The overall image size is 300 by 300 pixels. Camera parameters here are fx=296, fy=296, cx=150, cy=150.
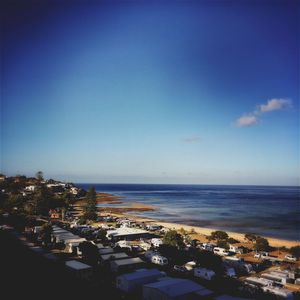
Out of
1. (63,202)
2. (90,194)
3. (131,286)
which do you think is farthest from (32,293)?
(63,202)

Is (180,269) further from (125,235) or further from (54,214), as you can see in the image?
(54,214)

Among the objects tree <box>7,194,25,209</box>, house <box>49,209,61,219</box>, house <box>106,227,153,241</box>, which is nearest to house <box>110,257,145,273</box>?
house <box>106,227,153,241</box>

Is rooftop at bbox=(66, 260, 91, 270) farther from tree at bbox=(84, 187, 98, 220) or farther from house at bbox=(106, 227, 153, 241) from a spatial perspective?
tree at bbox=(84, 187, 98, 220)

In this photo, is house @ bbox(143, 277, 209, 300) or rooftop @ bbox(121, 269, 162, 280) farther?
rooftop @ bbox(121, 269, 162, 280)

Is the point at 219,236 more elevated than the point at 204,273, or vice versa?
the point at 204,273

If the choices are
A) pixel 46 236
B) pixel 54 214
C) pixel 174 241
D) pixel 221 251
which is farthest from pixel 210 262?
pixel 54 214

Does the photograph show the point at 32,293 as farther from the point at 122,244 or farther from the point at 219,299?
the point at 122,244
